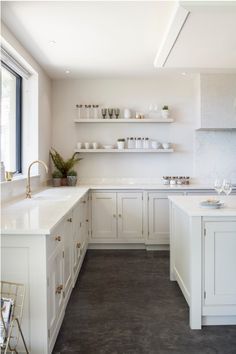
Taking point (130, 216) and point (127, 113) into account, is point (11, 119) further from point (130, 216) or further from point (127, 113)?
point (130, 216)

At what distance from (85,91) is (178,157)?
6.01ft

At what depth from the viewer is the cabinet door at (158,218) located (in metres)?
4.31

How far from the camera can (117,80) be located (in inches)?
Result: 193

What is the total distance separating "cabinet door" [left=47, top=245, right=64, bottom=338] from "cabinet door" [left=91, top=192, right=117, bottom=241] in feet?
6.68

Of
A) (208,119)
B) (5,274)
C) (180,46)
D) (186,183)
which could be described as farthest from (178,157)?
(5,274)

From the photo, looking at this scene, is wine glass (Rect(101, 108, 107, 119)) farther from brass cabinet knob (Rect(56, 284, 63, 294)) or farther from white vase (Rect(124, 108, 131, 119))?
brass cabinet knob (Rect(56, 284, 63, 294))

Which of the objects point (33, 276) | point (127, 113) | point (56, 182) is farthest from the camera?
point (127, 113)

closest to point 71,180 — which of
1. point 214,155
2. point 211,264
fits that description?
point 214,155

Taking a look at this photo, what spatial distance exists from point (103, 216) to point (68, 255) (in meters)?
1.70

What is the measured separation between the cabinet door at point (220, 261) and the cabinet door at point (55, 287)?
107 centimetres

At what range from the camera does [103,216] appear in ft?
14.3

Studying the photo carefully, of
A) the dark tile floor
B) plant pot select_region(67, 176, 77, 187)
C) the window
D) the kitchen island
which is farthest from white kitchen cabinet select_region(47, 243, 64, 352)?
plant pot select_region(67, 176, 77, 187)

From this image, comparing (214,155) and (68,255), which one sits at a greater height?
(214,155)

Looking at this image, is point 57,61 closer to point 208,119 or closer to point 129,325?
point 208,119
